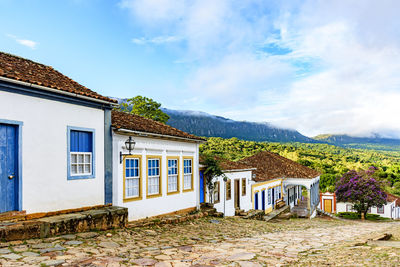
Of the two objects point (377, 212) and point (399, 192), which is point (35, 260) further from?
point (399, 192)

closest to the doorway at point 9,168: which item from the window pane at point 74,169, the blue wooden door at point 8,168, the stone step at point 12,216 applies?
the blue wooden door at point 8,168

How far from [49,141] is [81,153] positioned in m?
1.11

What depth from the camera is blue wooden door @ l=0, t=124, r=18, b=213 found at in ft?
26.2

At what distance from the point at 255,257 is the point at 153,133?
647 cm

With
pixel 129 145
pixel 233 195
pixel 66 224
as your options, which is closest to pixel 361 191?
pixel 233 195

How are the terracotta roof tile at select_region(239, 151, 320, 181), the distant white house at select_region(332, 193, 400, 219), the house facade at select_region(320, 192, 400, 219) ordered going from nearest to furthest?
the terracotta roof tile at select_region(239, 151, 320, 181), the house facade at select_region(320, 192, 400, 219), the distant white house at select_region(332, 193, 400, 219)

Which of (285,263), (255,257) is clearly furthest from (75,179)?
(285,263)

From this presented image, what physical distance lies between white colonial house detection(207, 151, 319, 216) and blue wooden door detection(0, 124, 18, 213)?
11.4m

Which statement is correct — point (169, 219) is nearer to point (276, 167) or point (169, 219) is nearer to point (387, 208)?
point (276, 167)

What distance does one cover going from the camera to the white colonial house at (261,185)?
1967cm

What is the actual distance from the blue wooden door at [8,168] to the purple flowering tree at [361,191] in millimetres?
33611

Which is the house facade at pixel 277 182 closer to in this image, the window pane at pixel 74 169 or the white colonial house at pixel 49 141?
the white colonial house at pixel 49 141

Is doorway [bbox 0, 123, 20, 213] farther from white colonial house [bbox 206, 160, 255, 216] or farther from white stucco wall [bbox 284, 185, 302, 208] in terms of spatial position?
white stucco wall [bbox 284, 185, 302, 208]

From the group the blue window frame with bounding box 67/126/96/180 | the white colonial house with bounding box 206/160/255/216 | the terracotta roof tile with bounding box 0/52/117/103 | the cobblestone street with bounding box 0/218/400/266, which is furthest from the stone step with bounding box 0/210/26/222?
the white colonial house with bounding box 206/160/255/216
